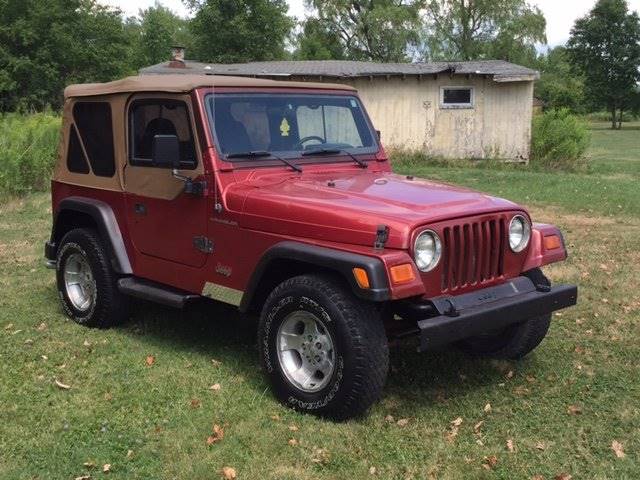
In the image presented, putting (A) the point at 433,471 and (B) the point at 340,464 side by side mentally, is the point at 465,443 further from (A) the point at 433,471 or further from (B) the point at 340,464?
(B) the point at 340,464

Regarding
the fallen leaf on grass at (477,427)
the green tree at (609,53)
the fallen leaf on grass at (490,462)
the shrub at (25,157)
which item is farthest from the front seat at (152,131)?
the green tree at (609,53)

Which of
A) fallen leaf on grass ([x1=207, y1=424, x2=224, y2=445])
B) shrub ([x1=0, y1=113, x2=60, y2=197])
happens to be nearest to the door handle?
fallen leaf on grass ([x1=207, y1=424, x2=224, y2=445])

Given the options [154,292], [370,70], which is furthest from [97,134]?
[370,70]

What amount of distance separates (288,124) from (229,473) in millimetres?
2504

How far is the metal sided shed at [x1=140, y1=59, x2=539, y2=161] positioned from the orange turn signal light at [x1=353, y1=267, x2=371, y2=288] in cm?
1580

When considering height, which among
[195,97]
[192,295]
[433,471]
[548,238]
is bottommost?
[433,471]

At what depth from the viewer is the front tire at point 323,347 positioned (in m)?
3.91

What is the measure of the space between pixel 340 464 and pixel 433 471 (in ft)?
1.59

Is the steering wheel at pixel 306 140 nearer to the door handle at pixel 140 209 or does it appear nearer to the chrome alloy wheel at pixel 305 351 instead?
the door handle at pixel 140 209

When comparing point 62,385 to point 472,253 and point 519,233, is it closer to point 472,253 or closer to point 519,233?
point 472,253

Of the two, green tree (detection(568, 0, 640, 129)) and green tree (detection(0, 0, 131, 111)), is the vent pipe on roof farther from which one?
green tree (detection(568, 0, 640, 129))

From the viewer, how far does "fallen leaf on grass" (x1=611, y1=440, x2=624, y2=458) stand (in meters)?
3.87

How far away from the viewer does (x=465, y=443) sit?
400 cm

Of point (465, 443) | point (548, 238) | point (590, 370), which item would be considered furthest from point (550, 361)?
point (465, 443)
